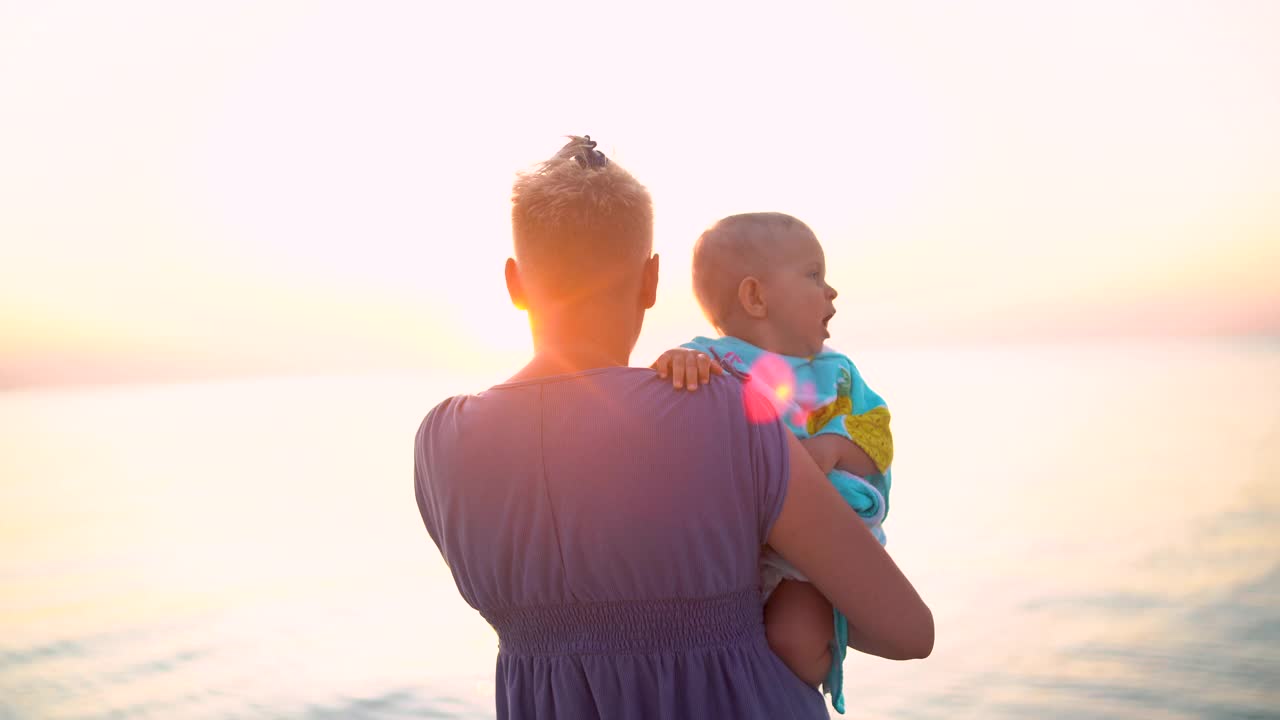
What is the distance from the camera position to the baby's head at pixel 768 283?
→ 216 cm

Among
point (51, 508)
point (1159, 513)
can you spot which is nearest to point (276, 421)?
point (51, 508)

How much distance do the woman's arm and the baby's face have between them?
0.77 m

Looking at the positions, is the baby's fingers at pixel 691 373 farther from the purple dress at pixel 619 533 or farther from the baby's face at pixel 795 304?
the baby's face at pixel 795 304

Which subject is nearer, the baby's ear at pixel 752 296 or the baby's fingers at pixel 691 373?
the baby's fingers at pixel 691 373

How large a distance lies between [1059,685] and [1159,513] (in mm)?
5957

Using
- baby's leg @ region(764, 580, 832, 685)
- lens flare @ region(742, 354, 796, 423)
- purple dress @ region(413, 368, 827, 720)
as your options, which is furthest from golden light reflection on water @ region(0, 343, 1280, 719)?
purple dress @ region(413, 368, 827, 720)

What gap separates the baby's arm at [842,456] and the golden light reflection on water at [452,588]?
392cm

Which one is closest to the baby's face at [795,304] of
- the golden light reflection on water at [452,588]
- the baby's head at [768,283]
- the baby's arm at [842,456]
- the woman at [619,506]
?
the baby's head at [768,283]

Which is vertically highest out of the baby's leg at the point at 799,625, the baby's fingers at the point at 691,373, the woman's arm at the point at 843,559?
the baby's fingers at the point at 691,373

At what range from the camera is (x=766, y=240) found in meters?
2.19

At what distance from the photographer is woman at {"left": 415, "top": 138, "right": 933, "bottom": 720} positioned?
1350 mm

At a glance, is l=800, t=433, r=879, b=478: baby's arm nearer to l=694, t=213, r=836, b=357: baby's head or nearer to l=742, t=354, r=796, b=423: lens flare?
l=742, t=354, r=796, b=423: lens flare

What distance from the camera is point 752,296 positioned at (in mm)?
2188

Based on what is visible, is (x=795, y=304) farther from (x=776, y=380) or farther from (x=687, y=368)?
(x=687, y=368)
